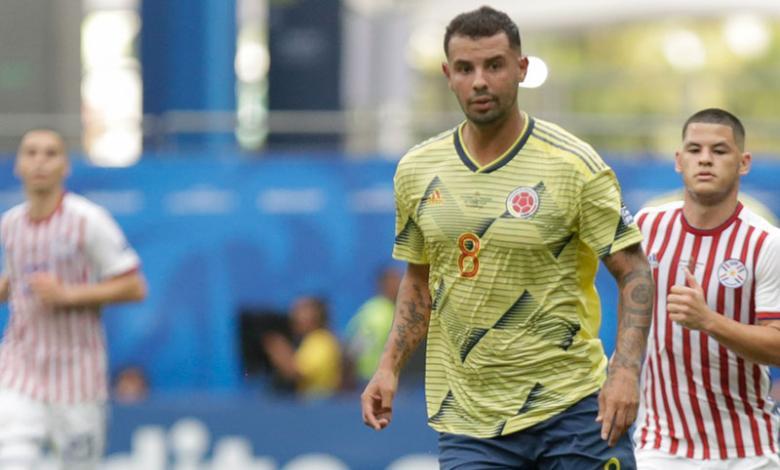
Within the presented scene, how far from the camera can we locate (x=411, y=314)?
6535mm

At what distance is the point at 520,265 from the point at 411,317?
640 mm

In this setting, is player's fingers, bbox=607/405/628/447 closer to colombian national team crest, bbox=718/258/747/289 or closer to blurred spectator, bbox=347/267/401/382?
colombian national team crest, bbox=718/258/747/289

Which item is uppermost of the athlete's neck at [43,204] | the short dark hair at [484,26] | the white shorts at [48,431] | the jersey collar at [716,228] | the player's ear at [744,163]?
the short dark hair at [484,26]

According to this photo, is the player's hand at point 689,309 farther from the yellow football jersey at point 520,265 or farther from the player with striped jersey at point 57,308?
the player with striped jersey at point 57,308

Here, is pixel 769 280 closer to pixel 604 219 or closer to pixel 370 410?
pixel 604 219

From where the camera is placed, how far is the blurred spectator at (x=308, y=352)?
13.2 meters

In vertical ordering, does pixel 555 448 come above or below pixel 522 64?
below

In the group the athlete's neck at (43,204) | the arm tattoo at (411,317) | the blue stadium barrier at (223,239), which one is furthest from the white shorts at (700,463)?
the blue stadium barrier at (223,239)

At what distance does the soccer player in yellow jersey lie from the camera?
5.99 m

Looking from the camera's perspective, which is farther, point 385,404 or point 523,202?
point 385,404

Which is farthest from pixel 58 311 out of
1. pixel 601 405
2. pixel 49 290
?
pixel 601 405

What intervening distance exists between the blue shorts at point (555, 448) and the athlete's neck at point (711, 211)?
1.04 meters

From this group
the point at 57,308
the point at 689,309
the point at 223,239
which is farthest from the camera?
the point at 223,239

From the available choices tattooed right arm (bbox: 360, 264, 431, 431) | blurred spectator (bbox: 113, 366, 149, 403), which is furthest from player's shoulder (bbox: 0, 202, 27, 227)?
blurred spectator (bbox: 113, 366, 149, 403)
